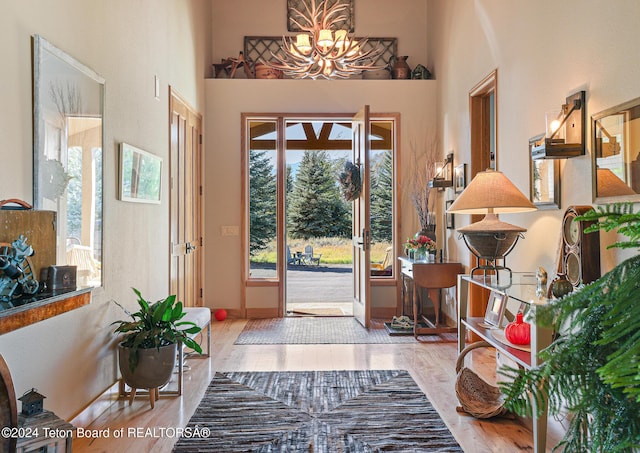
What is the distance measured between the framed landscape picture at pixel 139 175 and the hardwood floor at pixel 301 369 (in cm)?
136

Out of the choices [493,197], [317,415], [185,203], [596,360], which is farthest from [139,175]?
[596,360]

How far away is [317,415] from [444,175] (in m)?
3.21

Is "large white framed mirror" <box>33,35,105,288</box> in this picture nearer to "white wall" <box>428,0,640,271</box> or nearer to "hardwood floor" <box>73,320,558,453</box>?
"hardwood floor" <box>73,320,558,453</box>

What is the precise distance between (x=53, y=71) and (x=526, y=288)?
271 cm

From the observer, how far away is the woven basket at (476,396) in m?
2.77

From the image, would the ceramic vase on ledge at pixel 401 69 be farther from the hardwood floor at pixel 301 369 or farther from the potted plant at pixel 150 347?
the potted plant at pixel 150 347

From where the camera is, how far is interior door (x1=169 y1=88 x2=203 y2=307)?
14.6 feet

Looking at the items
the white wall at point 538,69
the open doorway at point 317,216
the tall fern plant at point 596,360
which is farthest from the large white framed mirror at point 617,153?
the open doorway at point 317,216

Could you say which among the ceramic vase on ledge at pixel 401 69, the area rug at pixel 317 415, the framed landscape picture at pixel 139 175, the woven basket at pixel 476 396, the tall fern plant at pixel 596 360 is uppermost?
the ceramic vase on ledge at pixel 401 69

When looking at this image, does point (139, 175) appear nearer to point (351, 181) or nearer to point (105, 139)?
point (105, 139)

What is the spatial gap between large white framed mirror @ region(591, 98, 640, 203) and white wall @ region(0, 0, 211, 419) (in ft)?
8.69

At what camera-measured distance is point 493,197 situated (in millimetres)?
2834

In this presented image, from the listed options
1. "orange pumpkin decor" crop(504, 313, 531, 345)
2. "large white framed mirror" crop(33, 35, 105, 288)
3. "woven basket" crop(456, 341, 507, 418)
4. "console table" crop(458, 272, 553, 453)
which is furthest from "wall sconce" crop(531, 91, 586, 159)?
"large white framed mirror" crop(33, 35, 105, 288)

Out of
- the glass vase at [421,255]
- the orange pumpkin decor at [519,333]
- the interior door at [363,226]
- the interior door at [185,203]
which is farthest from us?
the interior door at [363,226]
